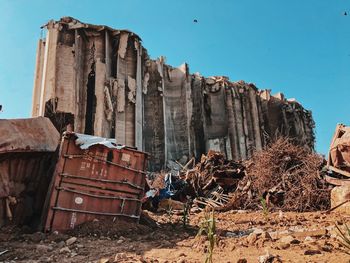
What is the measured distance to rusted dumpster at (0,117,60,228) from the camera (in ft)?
20.8

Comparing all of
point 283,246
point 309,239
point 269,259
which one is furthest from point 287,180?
point 269,259

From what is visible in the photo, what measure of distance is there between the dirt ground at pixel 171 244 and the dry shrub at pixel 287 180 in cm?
148

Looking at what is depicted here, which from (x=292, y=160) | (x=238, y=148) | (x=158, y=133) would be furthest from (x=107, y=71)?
(x=292, y=160)

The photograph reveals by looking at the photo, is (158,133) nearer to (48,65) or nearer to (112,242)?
(48,65)

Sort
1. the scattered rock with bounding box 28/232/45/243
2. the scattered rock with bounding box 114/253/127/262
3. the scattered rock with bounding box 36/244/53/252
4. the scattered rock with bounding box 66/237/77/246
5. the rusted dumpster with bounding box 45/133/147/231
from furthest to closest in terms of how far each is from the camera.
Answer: the rusted dumpster with bounding box 45/133/147/231 < the scattered rock with bounding box 28/232/45/243 < the scattered rock with bounding box 66/237/77/246 < the scattered rock with bounding box 36/244/53/252 < the scattered rock with bounding box 114/253/127/262

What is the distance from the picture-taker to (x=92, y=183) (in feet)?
21.4

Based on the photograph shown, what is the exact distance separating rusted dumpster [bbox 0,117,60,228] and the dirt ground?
0.46 metres

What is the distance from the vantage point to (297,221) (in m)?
6.87

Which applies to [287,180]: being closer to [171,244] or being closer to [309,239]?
[309,239]

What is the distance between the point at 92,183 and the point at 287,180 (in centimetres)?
517

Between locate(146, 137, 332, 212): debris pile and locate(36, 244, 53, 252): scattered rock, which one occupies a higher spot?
locate(146, 137, 332, 212): debris pile

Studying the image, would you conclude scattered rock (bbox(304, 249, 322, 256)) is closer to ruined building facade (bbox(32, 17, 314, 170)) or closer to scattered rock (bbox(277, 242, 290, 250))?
scattered rock (bbox(277, 242, 290, 250))

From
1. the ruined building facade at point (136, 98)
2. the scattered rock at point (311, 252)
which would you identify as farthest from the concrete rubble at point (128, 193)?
the ruined building facade at point (136, 98)

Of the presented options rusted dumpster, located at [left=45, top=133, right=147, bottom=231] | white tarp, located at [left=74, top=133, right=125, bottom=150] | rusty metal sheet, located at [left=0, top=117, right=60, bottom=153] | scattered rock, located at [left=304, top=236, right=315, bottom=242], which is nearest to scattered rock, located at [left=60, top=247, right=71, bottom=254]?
rusted dumpster, located at [left=45, top=133, right=147, bottom=231]
